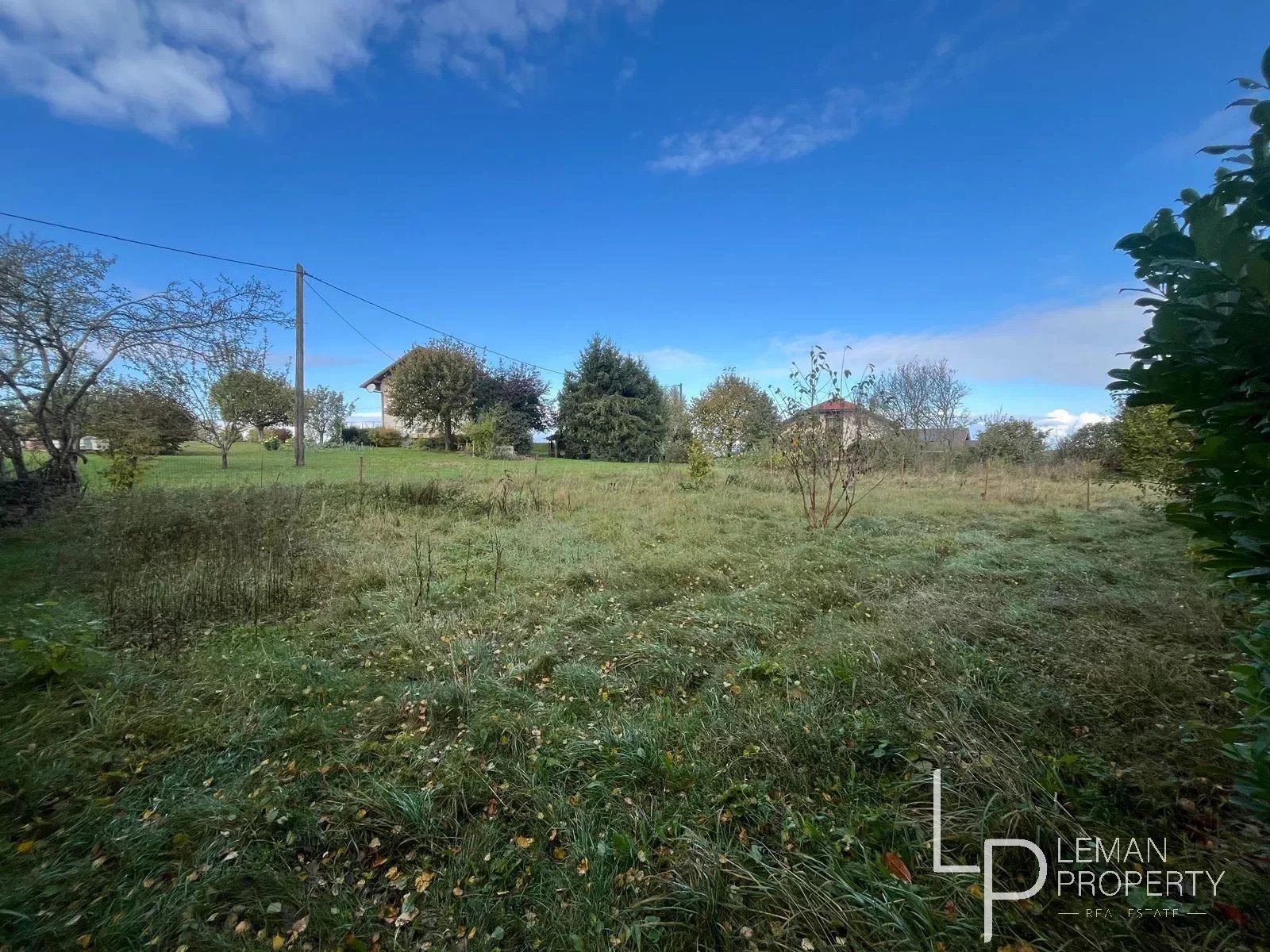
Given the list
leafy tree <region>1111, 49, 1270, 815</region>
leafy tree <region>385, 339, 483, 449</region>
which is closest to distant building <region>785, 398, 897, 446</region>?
leafy tree <region>1111, 49, 1270, 815</region>

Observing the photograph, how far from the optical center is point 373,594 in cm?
476

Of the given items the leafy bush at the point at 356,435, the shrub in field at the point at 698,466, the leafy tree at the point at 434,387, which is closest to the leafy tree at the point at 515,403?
the leafy tree at the point at 434,387

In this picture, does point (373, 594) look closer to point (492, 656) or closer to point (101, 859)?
point (492, 656)

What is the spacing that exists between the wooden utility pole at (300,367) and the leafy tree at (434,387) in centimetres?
1195

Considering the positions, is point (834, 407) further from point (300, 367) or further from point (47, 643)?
point (300, 367)

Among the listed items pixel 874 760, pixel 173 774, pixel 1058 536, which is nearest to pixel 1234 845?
pixel 874 760

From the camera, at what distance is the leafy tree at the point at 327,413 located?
21953 mm

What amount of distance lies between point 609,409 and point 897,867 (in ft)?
80.5

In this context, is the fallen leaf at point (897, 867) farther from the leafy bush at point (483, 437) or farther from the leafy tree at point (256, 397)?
the leafy bush at point (483, 437)

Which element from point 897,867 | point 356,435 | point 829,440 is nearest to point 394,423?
point 356,435

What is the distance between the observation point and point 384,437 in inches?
1021

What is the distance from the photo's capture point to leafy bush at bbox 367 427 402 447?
25891 mm

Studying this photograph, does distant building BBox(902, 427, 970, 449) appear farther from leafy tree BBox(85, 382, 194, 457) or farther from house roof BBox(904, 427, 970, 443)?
leafy tree BBox(85, 382, 194, 457)

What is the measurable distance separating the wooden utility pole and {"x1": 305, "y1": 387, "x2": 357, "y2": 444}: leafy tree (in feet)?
34.0
